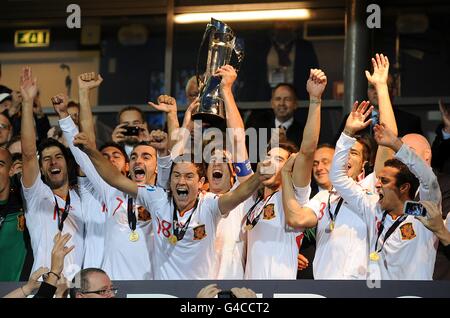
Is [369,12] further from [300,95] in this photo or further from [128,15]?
[128,15]

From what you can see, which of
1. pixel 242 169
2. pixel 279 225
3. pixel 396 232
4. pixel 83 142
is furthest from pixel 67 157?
pixel 396 232

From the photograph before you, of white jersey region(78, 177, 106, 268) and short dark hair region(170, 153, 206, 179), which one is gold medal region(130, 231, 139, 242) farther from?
short dark hair region(170, 153, 206, 179)

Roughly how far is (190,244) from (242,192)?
0.63 meters

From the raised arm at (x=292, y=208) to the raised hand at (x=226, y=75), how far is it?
2.78ft

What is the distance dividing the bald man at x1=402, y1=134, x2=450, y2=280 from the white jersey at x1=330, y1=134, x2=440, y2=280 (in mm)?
94

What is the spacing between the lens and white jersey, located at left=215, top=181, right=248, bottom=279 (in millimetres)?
8305

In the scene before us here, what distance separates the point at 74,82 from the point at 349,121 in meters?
4.99

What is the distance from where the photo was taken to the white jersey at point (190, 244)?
8.22 meters

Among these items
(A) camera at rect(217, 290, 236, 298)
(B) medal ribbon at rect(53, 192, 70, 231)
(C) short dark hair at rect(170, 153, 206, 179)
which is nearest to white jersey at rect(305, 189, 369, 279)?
(C) short dark hair at rect(170, 153, 206, 179)

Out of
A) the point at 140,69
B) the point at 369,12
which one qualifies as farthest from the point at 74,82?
the point at 369,12

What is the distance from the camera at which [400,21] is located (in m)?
11.7


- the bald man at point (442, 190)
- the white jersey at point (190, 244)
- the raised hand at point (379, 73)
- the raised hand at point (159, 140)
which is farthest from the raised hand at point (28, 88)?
the bald man at point (442, 190)

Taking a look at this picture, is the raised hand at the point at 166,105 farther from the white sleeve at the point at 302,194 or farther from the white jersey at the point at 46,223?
the white sleeve at the point at 302,194

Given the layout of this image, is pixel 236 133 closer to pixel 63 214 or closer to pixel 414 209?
pixel 63 214
